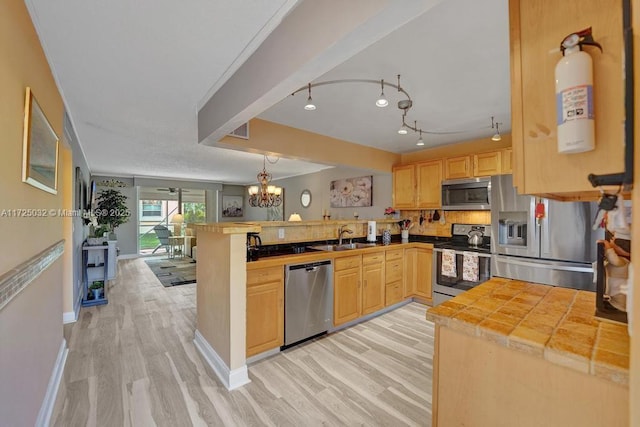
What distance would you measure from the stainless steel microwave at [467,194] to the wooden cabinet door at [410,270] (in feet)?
2.68

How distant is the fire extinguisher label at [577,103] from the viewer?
698 mm

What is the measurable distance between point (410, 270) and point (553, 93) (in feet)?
11.6

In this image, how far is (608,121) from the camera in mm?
698

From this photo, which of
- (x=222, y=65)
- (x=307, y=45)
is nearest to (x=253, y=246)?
(x=222, y=65)

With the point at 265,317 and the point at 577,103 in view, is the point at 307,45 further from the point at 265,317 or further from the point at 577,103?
the point at 265,317

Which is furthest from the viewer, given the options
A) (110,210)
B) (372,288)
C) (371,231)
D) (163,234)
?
(163,234)

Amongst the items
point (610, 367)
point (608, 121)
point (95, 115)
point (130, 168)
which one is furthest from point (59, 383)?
point (130, 168)

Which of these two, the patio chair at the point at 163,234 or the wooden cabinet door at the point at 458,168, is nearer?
the wooden cabinet door at the point at 458,168

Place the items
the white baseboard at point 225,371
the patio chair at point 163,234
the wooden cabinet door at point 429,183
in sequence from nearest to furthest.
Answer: the white baseboard at point 225,371 → the wooden cabinet door at point 429,183 → the patio chair at point 163,234

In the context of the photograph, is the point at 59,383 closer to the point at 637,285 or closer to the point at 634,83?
the point at 637,285

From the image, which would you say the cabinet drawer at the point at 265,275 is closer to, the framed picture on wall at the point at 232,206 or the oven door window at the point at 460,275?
the oven door window at the point at 460,275

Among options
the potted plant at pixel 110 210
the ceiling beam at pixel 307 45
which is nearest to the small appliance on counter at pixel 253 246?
the ceiling beam at pixel 307 45

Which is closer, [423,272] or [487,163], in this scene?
[487,163]

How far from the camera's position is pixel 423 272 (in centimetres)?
401
